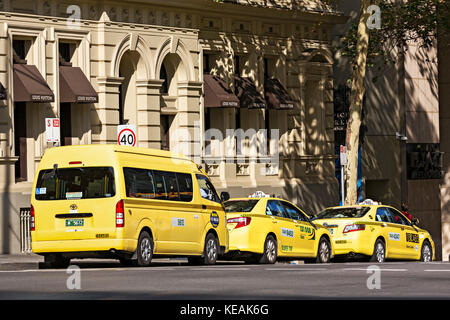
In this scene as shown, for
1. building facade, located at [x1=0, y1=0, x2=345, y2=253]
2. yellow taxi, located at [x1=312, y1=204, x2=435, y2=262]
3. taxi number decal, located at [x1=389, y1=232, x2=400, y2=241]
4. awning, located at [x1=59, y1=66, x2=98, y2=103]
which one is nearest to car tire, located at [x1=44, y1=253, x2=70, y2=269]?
yellow taxi, located at [x1=312, y1=204, x2=435, y2=262]

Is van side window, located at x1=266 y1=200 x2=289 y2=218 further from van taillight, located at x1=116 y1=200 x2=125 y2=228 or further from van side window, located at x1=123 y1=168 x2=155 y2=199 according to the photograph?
van taillight, located at x1=116 y1=200 x2=125 y2=228

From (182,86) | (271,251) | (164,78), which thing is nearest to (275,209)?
(271,251)

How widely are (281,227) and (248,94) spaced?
14.2 metres

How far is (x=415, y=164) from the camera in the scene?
50.8m

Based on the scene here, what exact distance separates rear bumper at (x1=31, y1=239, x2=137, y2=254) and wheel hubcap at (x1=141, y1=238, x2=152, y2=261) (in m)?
0.40

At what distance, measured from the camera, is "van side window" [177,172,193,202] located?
24.8 m

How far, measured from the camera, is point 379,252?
30000 mm

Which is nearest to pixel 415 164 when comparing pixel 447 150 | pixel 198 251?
pixel 447 150

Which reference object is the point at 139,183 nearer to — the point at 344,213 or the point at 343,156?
the point at 344,213

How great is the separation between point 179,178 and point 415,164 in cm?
2746

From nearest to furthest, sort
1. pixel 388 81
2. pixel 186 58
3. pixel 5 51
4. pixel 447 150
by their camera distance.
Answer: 1. pixel 5 51
2. pixel 186 58
3. pixel 388 81
4. pixel 447 150

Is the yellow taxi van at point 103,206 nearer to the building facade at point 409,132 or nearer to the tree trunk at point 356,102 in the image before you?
the tree trunk at point 356,102

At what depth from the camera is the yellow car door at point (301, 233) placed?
27.7 meters
